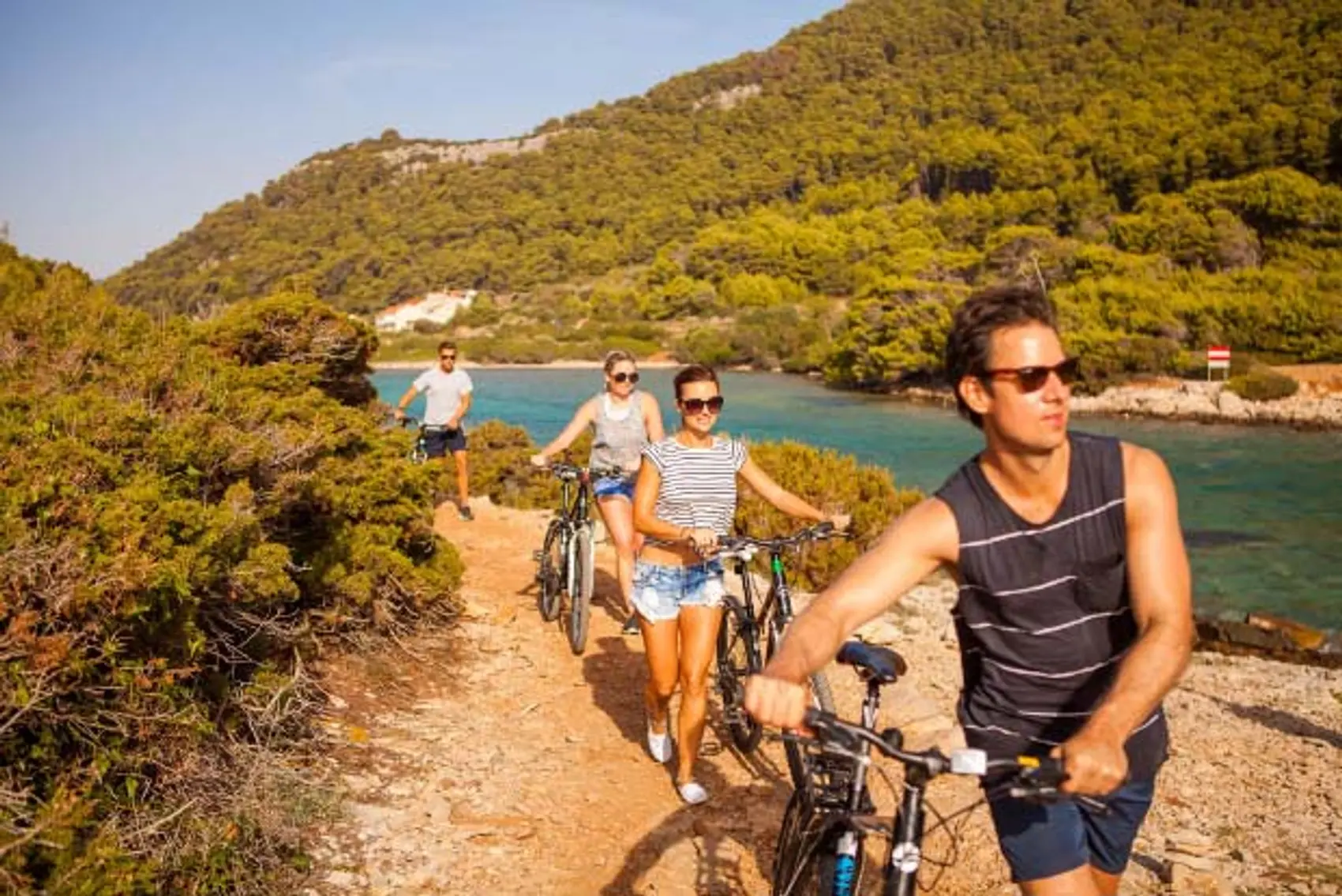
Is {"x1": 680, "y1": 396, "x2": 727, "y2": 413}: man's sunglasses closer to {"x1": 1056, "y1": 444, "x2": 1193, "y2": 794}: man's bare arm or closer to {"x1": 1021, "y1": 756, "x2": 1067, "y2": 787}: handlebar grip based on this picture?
{"x1": 1056, "y1": 444, "x2": 1193, "y2": 794}: man's bare arm

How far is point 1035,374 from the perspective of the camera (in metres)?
2.08

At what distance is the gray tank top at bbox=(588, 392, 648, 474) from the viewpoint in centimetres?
694

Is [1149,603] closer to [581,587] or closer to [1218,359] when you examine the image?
[581,587]

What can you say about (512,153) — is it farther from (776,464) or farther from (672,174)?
(776,464)

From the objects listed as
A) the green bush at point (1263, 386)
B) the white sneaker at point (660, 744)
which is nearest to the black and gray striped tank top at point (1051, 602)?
the white sneaker at point (660, 744)

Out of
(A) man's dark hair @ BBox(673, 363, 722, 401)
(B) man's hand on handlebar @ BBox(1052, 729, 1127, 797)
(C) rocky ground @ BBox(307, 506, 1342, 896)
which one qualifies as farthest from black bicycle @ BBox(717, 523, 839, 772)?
(B) man's hand on handlebar @ BBox(1052, 729, 1127, 797)

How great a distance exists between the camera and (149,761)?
11.7ft

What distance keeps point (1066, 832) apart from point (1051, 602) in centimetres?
48

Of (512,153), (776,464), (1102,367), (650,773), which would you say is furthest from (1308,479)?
(512,153)

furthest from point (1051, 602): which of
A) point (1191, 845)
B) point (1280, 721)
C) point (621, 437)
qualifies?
point (1280, 721)

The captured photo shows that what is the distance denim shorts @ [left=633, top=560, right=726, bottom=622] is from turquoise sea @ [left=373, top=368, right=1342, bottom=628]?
13.0 meters

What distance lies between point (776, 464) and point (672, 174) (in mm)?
120914

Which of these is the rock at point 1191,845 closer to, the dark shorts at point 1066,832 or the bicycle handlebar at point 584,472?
the dark shorts at point 1066,832

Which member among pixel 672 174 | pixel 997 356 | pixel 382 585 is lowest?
pixel 382 585
